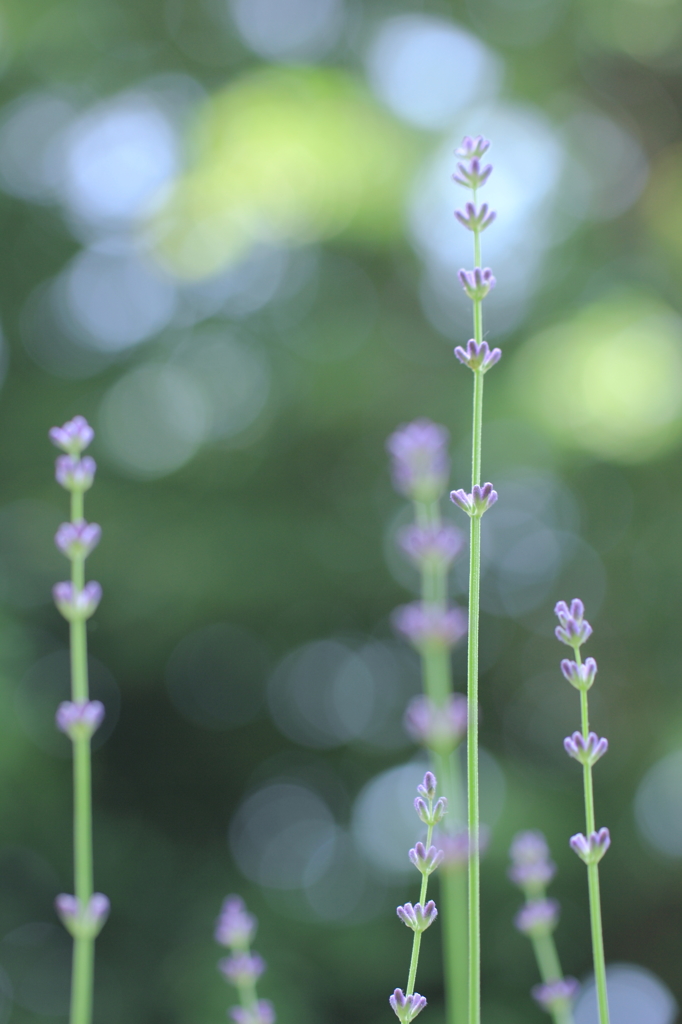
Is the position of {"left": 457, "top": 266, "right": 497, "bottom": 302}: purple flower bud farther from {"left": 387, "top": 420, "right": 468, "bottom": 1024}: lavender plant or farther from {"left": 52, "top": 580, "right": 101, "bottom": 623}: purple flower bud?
{"left": 52, "top": 580, "right": 101, "bottom": 623}: purple flower bud

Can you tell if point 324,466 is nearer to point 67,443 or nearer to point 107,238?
point 107,238

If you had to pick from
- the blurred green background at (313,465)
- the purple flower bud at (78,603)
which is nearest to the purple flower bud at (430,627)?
the purple flower bud at (78,603)

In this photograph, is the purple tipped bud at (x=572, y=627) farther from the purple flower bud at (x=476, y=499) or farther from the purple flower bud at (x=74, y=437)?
the purple flower bud at (x=74, y=437)

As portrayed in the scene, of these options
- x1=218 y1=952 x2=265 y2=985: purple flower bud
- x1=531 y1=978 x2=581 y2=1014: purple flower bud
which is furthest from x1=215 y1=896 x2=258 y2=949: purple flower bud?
x1=531 y1=978 x2=581 y2=1014: purple flower bud

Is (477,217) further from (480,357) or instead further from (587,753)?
(587,753)

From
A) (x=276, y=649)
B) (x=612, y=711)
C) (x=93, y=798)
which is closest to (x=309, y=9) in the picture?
(x=276, y=649)
